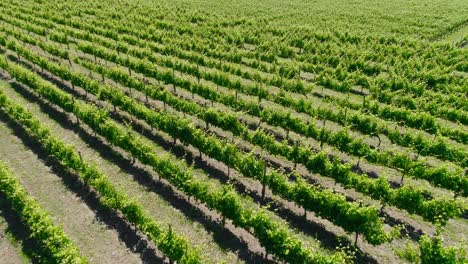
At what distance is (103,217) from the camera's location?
23312 millimetres

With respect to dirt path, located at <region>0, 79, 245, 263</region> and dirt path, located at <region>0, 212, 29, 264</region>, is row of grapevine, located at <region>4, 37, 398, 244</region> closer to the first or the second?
dirt path, located at <region>0, 79, 245, 263</region>

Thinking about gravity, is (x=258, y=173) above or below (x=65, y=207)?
above

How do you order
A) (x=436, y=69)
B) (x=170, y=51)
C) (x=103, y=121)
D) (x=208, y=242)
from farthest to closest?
(x=170, y=51)
(x=436, y=69)
(x=103, y=121)
(x=208, y=242)

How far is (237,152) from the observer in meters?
26.0

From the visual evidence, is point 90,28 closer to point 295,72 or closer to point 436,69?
point 295,72

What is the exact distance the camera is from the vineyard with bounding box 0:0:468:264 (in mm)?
20969

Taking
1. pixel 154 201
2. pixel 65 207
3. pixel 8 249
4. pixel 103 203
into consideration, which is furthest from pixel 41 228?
pixel 154 201

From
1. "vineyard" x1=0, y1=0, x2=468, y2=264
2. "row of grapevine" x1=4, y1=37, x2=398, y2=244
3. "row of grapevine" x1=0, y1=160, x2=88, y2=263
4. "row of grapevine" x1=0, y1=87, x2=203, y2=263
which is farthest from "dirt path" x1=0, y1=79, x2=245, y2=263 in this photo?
"row of grapevine" x1=0, y1=160, x2=88, y2=263

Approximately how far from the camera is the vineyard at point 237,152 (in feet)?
68.8

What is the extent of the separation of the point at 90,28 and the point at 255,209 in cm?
4721

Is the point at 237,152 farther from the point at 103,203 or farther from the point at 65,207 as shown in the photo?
the point at 65,207

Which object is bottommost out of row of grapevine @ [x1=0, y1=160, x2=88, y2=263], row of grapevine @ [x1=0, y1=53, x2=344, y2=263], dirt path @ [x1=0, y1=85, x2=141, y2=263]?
dirt path @ [x1=0, y1=85, x2=141, y2=263]

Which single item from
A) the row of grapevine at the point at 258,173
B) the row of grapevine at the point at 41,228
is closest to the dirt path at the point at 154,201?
the row of grapevine at the point at 258,173

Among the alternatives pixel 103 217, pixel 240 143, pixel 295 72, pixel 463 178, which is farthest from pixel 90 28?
pixel 463 178
